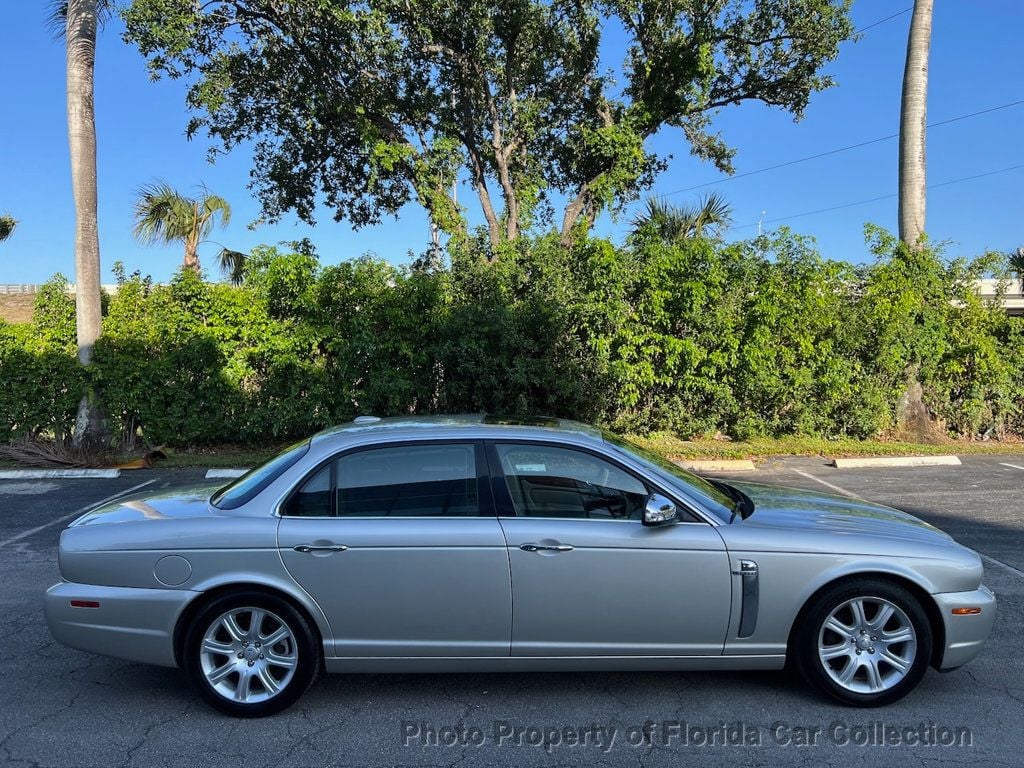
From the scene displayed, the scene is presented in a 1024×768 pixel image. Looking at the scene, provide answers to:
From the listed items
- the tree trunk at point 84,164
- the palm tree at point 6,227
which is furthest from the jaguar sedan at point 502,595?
the palm tree at point 6,227

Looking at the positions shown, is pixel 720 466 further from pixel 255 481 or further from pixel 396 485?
pixel 255 481

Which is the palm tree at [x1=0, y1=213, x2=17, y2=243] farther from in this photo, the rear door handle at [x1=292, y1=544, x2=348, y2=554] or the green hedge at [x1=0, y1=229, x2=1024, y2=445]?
the rear door handle at [x1=292, y1=544, x2=348, y2=554]

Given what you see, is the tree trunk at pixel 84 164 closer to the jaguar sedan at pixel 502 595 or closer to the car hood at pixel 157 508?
the car hood at pixel 157 508

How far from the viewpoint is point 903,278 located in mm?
12281

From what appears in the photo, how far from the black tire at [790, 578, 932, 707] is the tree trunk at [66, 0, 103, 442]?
10.9 metres

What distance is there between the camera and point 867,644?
365 centimetres

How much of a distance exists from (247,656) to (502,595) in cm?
131

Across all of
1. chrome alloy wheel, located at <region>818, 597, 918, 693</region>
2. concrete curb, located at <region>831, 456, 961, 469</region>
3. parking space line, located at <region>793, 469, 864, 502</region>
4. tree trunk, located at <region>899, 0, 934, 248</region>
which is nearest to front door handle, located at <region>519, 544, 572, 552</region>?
chrome alloy wheel, located at <region>818, 597, 918, 693</region>

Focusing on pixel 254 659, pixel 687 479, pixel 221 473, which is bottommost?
pixel 254 659

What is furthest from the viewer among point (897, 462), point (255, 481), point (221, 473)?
point (897, 462)

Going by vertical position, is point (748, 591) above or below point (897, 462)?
above

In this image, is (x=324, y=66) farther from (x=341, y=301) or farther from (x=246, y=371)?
(x=246, y=371)

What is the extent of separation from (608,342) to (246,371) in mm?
5732

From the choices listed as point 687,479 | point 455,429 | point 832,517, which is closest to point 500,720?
point 455,429
